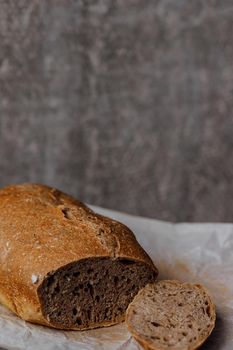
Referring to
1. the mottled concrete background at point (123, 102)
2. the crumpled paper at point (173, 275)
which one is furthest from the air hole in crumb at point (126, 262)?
the mottled concrete background at point (123, 102)

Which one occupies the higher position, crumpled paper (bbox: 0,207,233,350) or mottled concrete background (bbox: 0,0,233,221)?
mottled concrete background (bbox: 0,0,233,221)

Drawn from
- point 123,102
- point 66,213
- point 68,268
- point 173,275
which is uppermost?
point 123,102

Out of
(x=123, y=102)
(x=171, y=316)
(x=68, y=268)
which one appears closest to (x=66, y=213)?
(x=68, y=268)

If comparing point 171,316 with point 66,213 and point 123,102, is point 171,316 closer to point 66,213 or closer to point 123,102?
point 66,213

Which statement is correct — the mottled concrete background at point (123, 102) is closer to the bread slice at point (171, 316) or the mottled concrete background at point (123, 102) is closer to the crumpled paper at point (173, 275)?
the crumpled paper at point (173, 275)

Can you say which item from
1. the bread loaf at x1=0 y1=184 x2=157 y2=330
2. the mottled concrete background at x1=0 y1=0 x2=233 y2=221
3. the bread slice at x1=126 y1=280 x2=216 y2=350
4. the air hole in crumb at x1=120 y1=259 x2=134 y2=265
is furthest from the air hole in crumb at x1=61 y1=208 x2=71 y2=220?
the mottled concrete background at x1=0 y1=0 x2=233 y2=221

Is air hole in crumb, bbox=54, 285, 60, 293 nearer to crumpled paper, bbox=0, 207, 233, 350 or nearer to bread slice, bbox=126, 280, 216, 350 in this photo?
crumpled paper, bbox=0, 207, 233, 350
